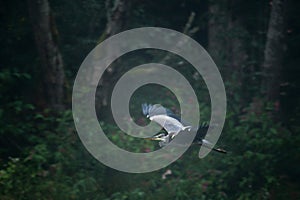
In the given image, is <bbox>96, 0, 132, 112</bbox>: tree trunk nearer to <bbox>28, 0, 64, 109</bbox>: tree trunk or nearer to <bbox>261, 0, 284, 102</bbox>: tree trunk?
<bbox>28, 0, 64, 109</bbox>: tree trunk

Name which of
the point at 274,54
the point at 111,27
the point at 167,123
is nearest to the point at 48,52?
the point at 111,27

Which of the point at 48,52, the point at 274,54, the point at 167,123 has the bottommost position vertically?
the point at 167,123

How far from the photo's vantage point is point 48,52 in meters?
8.16

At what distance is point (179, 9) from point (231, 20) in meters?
1.54

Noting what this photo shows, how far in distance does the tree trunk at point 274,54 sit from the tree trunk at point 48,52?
355 centimetres

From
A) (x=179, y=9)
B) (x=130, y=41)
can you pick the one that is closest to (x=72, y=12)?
(x=130, y=41)

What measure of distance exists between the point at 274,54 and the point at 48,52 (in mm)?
3834

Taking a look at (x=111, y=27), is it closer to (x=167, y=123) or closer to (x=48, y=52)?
(x=48, y=52)

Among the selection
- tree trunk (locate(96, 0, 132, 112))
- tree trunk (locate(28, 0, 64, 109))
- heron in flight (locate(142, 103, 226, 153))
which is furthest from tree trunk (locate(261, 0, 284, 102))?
tree trunk (locate(28, 0, 64, 109))

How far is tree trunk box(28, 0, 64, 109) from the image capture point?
7.91m

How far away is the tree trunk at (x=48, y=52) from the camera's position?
7906mm

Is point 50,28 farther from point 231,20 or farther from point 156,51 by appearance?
point 231,20

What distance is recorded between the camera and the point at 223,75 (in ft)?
32.4

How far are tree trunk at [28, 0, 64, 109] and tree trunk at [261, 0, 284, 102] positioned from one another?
355 centimetres
